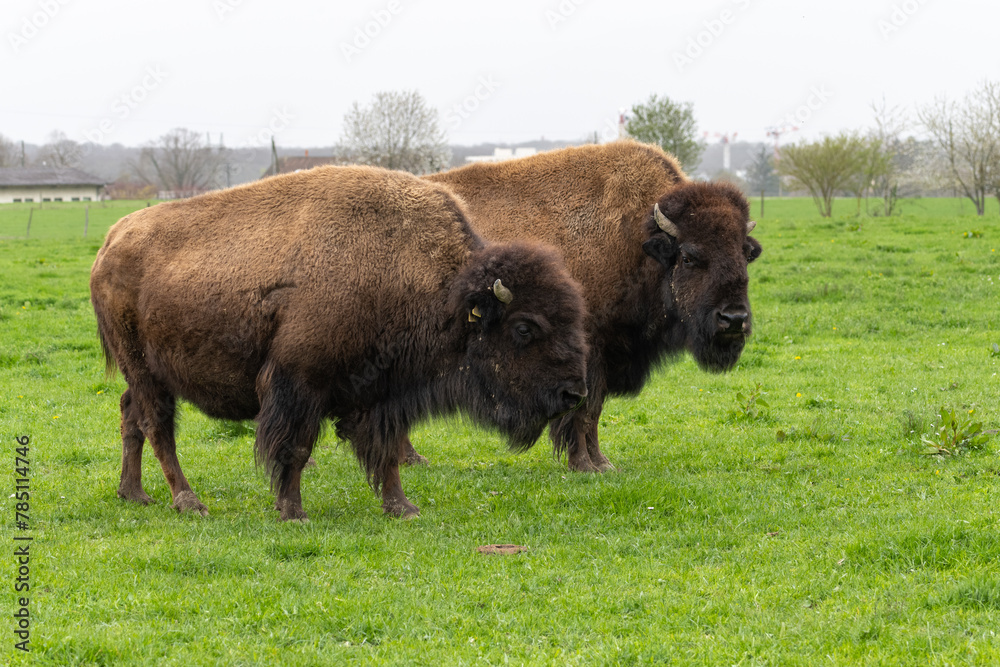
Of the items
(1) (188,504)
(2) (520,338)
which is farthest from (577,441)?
(1) (188,504)

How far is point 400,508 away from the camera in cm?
677

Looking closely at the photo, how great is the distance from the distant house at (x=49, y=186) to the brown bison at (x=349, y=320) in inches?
3396

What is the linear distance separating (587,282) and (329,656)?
15.4 feet

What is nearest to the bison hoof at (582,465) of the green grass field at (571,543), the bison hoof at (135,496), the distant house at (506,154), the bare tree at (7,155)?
the green grass field at (571,543)

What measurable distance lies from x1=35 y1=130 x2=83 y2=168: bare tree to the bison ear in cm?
10114

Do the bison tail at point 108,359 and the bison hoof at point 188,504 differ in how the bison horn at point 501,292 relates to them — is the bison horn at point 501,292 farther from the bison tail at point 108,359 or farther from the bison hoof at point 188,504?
the bison tail at point 108,359

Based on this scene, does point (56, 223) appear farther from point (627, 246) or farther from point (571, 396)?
point (571, 396)

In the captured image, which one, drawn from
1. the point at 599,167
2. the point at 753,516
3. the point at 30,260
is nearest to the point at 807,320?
the point at 599,167

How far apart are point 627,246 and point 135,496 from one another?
4.71 metres

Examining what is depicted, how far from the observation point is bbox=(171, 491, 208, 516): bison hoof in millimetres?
6906

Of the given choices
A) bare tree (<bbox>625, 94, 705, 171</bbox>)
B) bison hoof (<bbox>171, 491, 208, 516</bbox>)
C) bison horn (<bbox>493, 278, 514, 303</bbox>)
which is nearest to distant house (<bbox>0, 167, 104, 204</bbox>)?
bare tree (<bbox>625, 94, 705, 171</bbox>)

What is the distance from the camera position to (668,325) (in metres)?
8.09

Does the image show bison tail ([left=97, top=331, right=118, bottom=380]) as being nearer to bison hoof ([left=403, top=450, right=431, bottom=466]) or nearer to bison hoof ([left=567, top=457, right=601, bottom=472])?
bison hoof ([left=403, top=450, right=431, bottom=466])

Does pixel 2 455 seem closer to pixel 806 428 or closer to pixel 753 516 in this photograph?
pixel 753 516
